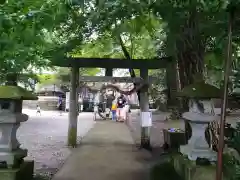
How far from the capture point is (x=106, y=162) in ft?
23.1

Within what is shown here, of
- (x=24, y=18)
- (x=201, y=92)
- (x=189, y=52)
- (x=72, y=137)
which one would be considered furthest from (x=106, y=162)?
(x=24, y=18)

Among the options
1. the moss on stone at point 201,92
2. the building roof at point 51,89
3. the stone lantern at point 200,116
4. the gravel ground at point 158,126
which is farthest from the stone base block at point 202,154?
the building roof at point 51,89

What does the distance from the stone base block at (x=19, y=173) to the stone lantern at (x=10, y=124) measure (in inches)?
0.7

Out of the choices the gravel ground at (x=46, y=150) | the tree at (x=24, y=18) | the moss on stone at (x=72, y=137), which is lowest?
the gravel ground at (x=46, y=150)

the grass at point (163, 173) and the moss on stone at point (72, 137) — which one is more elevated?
the moss on stone at point (72, 137)

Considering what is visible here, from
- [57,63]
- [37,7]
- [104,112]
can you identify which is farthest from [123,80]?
[104,112]

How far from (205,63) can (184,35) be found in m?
0.82

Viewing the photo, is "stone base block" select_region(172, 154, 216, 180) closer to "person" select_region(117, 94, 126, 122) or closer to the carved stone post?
the carved stone post

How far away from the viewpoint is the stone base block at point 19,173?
171 inches

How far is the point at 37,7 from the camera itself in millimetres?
3072

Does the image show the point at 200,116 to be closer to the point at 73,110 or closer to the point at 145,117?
the point at 145,117

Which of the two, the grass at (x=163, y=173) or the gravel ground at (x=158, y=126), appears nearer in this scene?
the grass at (x=163, y=173)

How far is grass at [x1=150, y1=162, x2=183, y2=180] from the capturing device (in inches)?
211

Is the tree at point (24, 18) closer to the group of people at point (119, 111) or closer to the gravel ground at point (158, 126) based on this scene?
the gravel ground at point (158, 126)
